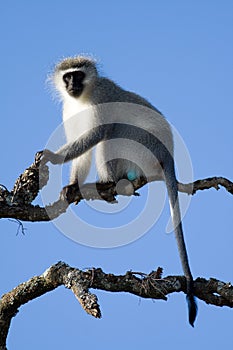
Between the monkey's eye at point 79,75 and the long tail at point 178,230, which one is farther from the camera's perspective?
the monkey's eye at point 79,75

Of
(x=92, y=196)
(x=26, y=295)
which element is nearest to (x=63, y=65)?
(x=92, y=196)

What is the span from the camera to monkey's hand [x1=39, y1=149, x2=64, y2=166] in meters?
7.03

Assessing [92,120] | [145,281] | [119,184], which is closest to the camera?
[145,281]

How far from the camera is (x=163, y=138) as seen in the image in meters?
8.99

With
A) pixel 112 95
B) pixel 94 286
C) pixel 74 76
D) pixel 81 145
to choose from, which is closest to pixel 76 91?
pixel 74 76

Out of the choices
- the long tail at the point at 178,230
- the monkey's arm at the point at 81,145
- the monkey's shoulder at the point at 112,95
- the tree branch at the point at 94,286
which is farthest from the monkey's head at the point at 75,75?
the tree branch at the point at 94,286

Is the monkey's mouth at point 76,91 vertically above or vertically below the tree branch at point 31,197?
above

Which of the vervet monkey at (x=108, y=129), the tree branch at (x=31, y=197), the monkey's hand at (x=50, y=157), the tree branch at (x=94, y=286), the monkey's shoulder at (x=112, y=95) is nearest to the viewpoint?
the tree branch at (x=94, y=286)

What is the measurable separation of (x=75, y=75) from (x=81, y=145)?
156cm

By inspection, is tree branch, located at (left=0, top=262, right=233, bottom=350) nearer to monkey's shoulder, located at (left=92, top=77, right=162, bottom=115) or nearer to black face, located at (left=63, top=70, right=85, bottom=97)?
monkey's shoulder, located at (left=92, top=77, right=162, bottom=115)

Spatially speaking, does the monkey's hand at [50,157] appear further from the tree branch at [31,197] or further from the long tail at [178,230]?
the long tail at [178,230]

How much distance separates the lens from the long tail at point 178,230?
6301 mm

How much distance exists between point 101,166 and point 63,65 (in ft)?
6.34

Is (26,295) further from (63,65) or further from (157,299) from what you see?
(63,65)
